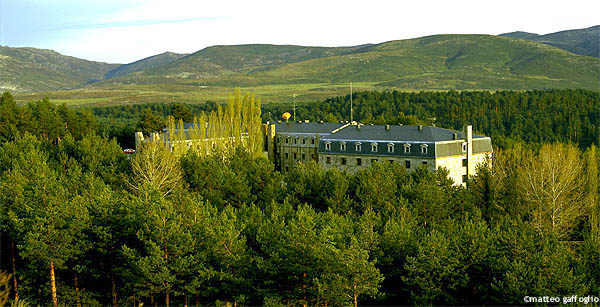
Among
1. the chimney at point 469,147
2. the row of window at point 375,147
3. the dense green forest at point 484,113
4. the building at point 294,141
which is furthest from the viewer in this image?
the dense green forest at point 484,113

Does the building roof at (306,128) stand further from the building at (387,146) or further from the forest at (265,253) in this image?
the forest at (265,253)

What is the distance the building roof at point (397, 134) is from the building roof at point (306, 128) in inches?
181

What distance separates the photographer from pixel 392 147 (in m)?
70.3

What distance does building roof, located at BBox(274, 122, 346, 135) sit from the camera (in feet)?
275

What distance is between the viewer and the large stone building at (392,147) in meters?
67.2

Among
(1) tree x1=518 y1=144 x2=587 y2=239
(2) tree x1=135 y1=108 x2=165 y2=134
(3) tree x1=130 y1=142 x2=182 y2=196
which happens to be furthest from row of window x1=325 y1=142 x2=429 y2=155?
(2) tree x1=135 y1=108 x2=165 y2=134

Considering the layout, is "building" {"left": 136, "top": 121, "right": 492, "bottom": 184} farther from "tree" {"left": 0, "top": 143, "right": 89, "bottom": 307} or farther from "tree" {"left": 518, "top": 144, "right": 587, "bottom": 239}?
"tree" {"left": 0, "top": 143, "right": 89, "bottom": 307}

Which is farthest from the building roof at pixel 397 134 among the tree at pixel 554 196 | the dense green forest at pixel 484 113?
the dense green forest at pixel 484 113

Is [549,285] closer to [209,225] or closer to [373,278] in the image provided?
[373,278]

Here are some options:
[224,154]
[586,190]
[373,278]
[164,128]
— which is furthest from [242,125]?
[373,278]

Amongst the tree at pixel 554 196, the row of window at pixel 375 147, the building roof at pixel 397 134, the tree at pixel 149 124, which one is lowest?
the tree at pixel 554 196

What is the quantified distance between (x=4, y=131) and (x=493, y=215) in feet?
214

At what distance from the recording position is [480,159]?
→ 7262 cm

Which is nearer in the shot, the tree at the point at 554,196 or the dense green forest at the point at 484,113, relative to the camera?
the tree at the point at 554,196
